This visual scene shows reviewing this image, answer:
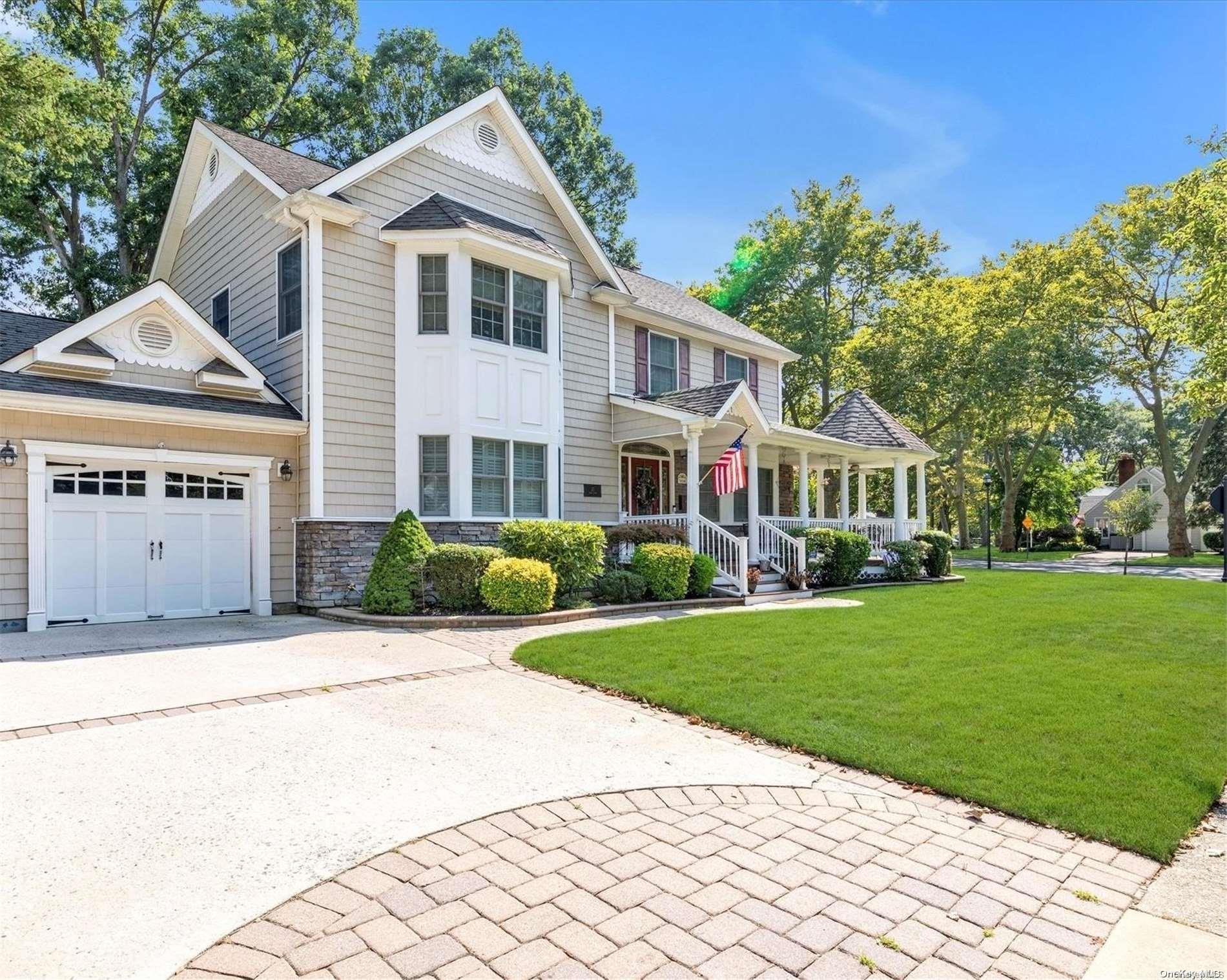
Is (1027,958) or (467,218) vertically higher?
(467,218)

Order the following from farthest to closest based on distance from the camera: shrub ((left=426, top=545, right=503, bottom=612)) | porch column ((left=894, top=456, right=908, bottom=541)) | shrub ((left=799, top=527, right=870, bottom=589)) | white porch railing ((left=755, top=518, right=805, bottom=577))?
porch column ((left=894, top=456, right=908, bottom=541))
shrub ((left=799, top=527, right=870, bottom=589))
white porch railing ((left=755, top=518, right=805, bottom=577))
shrub ((left=426, top=545, right=503, bottom=612))

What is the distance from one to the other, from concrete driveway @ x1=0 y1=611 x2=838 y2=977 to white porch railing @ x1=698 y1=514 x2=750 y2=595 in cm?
737

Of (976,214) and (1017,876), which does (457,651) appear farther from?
(976,214)

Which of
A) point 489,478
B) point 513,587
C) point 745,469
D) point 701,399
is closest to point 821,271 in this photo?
point 745,469

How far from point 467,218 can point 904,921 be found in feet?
41.2

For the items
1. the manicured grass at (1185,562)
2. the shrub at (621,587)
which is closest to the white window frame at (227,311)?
the shrub at (621,587)

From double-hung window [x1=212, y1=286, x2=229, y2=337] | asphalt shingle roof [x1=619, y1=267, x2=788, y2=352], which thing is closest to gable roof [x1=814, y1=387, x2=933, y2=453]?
asphalt shingle roof [x1=619, y1=267, x2=788, y2=352]

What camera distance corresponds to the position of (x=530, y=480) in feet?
44.0

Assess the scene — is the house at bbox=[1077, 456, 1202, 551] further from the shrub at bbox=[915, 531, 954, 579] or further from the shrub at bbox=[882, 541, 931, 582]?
the shrub at bbox=[882, 541, 931, 582]

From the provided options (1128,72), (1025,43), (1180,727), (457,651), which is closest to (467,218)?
(457,651)

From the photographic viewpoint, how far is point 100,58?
1912 centimetres

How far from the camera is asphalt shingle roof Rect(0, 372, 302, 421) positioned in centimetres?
942

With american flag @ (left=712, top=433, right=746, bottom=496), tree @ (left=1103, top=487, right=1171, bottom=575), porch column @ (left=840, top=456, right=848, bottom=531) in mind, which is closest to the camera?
american flag @ (left=712, top=433, right=746, bottom=496)

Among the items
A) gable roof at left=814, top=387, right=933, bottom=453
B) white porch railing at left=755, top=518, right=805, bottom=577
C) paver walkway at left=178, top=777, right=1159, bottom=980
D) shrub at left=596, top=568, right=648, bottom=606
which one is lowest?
paver walkway at left=178, top=777, right=1159, bottom=980
